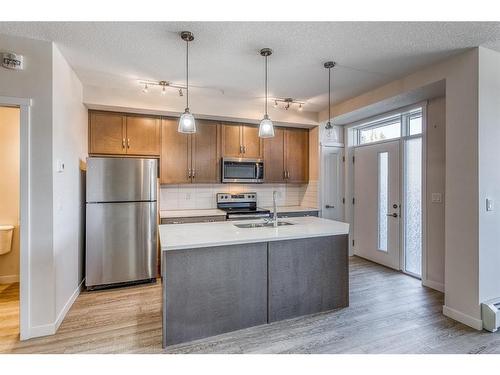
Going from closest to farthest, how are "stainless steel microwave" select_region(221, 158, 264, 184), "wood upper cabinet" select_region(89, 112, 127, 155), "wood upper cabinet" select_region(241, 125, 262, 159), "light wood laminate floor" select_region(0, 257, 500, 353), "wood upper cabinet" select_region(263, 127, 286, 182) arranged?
"light wood laminate floor" select_region(0, 257, 500, 353) < "wood upper cabinet" select_region(89, 112, 127, 155) < "stainless steel microwave" select_region(221, 158, 264, 184) < "wood upper cabinet" select_region(241, 125, 262, 159) < "wood upper cabinet" select_region(263, 127, 286, 182)

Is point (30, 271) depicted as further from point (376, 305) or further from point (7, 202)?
point (376, 305)

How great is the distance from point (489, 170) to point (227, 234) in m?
2.46

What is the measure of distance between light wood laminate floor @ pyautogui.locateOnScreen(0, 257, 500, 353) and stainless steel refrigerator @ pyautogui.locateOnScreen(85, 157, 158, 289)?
1.34 feet

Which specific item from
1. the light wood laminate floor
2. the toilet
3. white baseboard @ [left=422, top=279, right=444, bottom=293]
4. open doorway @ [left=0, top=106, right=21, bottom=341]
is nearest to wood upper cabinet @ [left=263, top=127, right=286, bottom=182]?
the light wood laminate floor

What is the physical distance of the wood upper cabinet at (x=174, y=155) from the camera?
391 cm

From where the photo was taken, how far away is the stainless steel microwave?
4.22 m

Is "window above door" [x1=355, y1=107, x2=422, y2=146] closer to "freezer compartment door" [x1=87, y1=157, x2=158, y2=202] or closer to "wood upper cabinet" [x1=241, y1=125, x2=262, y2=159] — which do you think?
"wood upper cabinet" [x1=241, y1=125, x2=262, y2=159]

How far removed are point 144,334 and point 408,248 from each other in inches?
140

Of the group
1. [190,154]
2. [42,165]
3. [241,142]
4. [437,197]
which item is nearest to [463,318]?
[437,197]

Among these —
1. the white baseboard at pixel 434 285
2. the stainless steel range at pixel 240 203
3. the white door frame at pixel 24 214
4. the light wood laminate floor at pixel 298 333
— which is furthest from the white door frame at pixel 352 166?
the white door frame at pixel 24 214

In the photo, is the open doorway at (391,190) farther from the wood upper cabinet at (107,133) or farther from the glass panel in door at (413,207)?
the wood upper cabinet at (107,133)

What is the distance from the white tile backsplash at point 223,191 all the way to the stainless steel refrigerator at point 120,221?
2.34 feet

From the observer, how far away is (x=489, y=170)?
2.45m

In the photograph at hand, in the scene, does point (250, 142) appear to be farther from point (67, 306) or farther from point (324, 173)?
point (67, 306)
